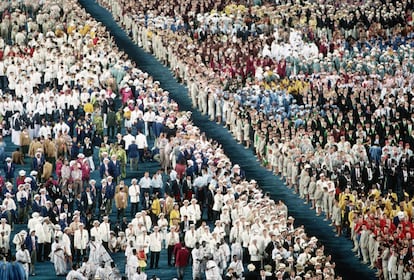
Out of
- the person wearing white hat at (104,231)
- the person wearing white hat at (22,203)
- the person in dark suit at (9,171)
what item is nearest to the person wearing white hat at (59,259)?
the person wearing white hat at (104,231)

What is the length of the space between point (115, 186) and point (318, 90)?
43.5 feet

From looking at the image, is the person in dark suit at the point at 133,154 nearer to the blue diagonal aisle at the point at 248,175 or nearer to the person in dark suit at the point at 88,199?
the blue diagonal aisle at the point at 248,175

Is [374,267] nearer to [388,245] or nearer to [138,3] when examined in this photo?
[388,245]

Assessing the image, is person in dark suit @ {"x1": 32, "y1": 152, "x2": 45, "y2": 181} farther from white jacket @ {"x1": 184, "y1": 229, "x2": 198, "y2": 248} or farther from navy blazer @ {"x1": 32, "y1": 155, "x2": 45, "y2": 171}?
white jacket @ {"x1": 184, "y1": 229, "x2": 198, "y2": 248}

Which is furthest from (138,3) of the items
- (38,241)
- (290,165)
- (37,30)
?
(38,241)

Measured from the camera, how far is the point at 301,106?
68.8m

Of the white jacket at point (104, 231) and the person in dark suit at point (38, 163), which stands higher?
the person in dark suit at point (38, 163)

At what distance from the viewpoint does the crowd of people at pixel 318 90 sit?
2317 inches

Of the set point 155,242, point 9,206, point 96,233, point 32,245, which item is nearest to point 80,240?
point 96,233

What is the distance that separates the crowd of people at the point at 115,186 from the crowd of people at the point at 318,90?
2182mm

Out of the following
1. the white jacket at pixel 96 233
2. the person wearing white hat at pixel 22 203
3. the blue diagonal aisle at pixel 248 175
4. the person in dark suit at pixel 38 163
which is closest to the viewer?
the blue diagonal aisle at pixel 248 175

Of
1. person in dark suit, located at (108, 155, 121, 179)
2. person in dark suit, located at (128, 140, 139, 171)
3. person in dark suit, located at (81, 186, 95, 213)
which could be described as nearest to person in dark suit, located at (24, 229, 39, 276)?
person in dark suit, located at (81, 186, 95, 213)

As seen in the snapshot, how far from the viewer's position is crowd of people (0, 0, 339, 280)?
54375 millimetres

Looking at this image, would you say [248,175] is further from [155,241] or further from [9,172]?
[155,241]
